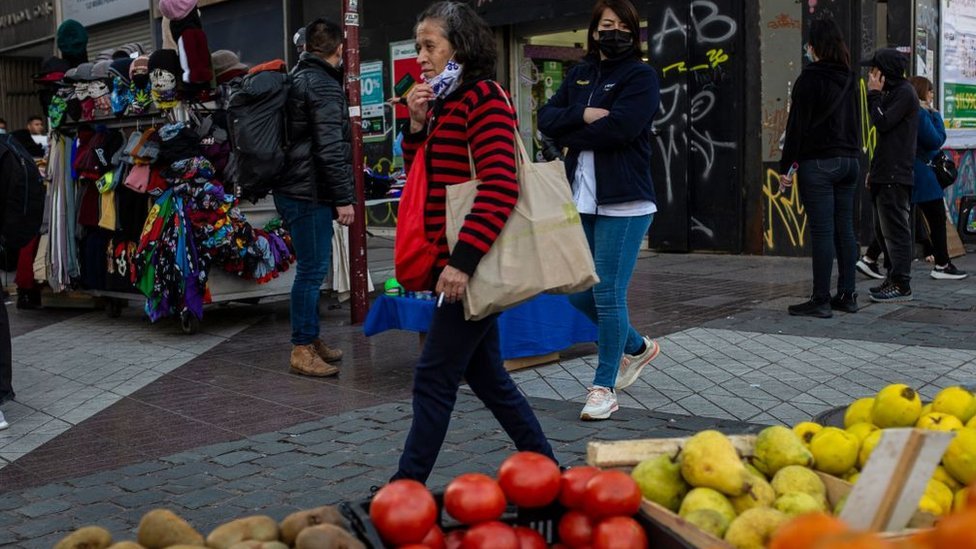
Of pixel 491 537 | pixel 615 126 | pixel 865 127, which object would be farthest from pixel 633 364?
pixel 865 127

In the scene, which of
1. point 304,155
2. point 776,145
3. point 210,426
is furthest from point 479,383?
point 776,145

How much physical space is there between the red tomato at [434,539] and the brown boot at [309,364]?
14.0 feet

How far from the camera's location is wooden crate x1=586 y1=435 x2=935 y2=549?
2.17 metres

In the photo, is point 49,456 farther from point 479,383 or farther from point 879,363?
point 879,363

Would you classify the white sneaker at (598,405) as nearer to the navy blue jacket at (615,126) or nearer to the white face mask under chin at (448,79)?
the navy blue jacket at (615,126)

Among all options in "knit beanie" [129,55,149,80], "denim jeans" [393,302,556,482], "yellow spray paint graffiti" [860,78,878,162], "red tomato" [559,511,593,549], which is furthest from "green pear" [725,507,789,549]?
"yellow spray paint graffiti" [860,78,878,162]

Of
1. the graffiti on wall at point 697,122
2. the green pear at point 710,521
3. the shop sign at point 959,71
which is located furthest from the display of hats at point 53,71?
the shop sign at point 959,71

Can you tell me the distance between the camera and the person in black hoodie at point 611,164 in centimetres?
504

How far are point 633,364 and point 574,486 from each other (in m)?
3.37

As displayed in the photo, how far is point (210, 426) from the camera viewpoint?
5.49 m

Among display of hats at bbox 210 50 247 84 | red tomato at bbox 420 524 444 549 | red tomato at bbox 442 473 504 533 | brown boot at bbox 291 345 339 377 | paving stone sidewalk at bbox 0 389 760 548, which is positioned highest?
display of hats at bbox 210 50 247 84

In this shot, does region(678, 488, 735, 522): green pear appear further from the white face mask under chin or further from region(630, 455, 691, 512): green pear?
the white face mask under chin

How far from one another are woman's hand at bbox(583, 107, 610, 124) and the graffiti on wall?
7.12 m

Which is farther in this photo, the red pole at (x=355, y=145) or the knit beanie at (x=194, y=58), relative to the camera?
the red pole at (x=355, y=145)
